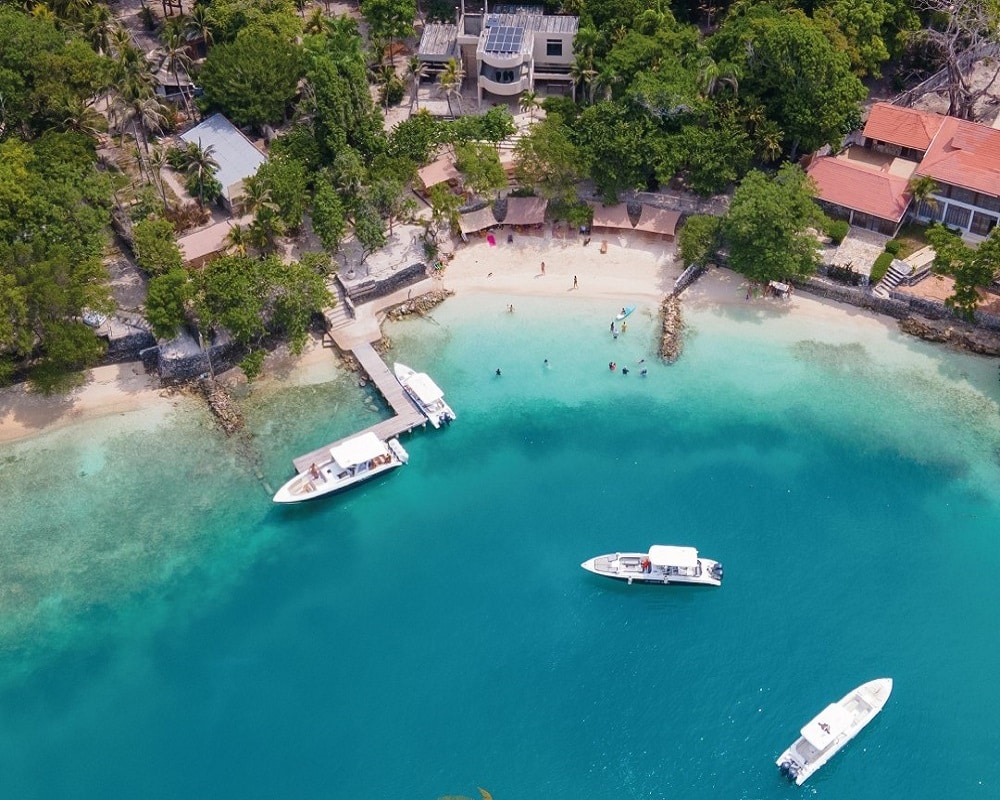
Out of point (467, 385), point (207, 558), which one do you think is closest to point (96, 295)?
point (207, 558)

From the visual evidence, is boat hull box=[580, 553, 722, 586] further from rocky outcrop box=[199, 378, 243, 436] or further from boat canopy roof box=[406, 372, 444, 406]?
rocky outcrop box=[199, 378, 243, 436]

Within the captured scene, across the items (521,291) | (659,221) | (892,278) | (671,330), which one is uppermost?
(659,221)

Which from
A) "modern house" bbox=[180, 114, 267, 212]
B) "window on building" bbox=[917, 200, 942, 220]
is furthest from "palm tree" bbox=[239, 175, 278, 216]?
"window on building" bbox=[917, 200, 942, 220]

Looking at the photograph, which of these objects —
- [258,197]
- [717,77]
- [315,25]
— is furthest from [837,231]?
[315,25]

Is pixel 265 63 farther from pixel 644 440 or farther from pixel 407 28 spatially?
pixel 644 440

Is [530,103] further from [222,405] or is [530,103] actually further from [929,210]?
[222,405]

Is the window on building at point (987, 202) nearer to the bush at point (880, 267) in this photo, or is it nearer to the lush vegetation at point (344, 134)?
the bush at point (880, 267)

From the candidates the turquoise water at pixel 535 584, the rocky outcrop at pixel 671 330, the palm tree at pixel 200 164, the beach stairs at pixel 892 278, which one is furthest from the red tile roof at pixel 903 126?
the palm tree at pixel 200 164
